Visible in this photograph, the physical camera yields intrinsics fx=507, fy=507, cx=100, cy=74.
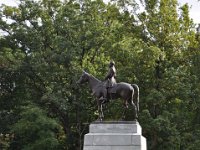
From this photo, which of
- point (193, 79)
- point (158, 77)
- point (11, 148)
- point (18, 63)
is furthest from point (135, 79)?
point (11, 148)

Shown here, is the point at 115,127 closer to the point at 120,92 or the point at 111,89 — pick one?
the point at 120,92

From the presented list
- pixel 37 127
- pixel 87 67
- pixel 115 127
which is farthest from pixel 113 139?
pixel 87 67

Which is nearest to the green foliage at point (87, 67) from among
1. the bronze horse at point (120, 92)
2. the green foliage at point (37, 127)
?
the green foliage at point (37, 127)

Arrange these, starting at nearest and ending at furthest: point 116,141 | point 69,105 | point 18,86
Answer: point 116,141 → point 69,105 → point 18,86

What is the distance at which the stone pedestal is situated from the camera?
2148 centimetres

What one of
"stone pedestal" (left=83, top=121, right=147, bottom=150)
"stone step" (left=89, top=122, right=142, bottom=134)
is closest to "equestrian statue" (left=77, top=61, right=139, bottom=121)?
"stone step" (left=89, top=122, right=142, bottom=134)

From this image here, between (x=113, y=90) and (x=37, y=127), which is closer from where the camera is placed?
(x=113, y=90)

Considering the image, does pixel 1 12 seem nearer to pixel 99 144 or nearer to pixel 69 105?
pixel 69 105

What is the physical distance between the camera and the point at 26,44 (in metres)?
→ 34.6

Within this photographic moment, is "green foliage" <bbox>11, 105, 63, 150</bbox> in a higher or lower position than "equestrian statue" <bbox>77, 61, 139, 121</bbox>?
lower

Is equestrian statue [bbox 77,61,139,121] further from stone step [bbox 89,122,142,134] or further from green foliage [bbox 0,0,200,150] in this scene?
green foliage [bbox 0,0,200,150]

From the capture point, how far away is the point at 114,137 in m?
21.7

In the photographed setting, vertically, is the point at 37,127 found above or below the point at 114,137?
above

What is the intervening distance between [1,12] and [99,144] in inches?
667
